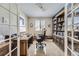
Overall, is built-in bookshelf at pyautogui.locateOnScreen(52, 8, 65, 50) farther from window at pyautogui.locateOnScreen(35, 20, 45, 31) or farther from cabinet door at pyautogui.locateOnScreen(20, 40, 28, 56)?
window at pyautogui.locateOnScreen(35, 20, 45, 31)

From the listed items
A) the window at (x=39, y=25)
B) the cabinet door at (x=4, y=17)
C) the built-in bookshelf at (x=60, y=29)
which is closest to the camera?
the cabinet door at (x=4, y=17)

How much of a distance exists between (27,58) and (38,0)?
492 mm

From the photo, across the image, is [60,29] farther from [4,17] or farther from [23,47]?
[4,17]

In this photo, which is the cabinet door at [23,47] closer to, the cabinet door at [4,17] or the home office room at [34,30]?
the home office room at [34,30]

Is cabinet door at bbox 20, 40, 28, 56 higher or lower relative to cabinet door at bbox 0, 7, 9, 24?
lower

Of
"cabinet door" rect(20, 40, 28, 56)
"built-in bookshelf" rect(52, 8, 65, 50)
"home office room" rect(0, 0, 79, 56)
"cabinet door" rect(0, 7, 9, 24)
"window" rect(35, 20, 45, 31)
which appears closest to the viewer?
"home office room" rect(0, 0, 79, 56)

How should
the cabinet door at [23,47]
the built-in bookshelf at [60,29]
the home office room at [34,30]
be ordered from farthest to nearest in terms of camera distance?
1. the built-in bookshelf at [60,29]
2. the cabinet door at [23,47]
3. the home office room at [34,30]

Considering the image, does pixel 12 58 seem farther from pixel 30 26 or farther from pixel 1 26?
pixel 30 26

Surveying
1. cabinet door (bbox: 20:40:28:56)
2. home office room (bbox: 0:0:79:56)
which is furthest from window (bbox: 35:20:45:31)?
cabinet door (bbox: 20:40:28:56)

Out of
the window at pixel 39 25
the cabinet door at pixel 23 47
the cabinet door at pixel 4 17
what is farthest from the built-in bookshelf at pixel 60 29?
the window at pixel 39 25

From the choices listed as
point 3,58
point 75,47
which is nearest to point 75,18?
point 75,47

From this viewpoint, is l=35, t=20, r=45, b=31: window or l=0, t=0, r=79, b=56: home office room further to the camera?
l=35, t=20, r=45, b=31: window

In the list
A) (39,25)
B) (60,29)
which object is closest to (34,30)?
(39,25)

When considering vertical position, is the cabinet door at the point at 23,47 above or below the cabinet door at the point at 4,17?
below
